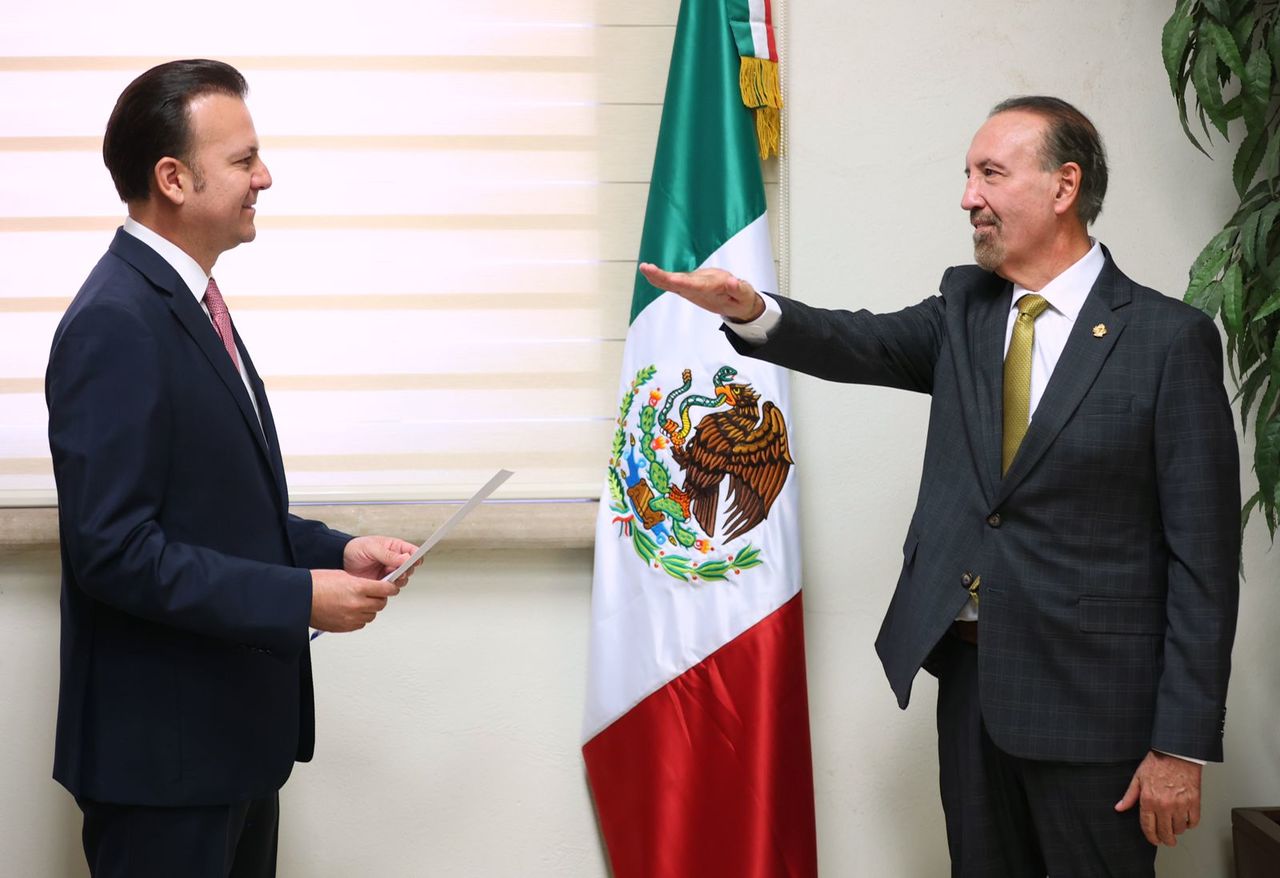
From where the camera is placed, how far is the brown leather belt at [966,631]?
1.72 meters

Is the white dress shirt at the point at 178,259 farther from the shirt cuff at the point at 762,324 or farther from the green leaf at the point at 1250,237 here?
the green leaf at the point at 1250,237

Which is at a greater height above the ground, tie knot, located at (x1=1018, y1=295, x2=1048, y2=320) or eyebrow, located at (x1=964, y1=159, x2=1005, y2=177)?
eyebrow, located at (x1=964, y1=159, x2=1005, y2=177)

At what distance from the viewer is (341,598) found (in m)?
1.51

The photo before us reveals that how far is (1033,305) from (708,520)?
2.56ft

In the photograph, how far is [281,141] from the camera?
235 centimetres

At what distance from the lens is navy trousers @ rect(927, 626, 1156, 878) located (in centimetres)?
163

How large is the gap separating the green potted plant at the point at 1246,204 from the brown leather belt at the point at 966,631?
2.24ft

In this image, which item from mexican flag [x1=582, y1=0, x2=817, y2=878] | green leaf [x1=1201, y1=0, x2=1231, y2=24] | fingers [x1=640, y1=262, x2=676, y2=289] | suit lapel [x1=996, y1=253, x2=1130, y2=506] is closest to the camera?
Result: fingers [x1=640, y1=262, x2=676, y2=289]

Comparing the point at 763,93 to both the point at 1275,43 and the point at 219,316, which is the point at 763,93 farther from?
the point at 219,316

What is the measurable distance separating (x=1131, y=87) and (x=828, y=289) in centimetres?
74

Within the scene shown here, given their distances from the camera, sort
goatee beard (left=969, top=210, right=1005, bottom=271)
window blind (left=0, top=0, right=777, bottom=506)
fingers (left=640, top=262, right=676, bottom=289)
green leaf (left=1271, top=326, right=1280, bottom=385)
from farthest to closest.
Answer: window blind (left=0, top=0, right=777, bottom=506) < green leaf (left=1271, top=326, right=1280, bottom=385) < goatee beard (left=969, top=210, right=1005, bottom=271) < fingers (left=640, top=262, right=676, bottom=289)

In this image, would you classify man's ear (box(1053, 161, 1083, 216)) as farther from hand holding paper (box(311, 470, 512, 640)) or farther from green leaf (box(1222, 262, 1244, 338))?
hand holding paper (box(311, 470, 512, 640))

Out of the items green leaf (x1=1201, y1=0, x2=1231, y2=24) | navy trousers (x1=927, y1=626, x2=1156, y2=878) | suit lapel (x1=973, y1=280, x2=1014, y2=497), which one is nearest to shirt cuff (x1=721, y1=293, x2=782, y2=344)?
suit lapel (x1=973, y1=280, x2=1014, y2=497)

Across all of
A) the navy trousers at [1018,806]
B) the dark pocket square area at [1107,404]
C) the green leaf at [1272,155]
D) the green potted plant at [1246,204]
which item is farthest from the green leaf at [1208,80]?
the navy trousers at [1018,806]
